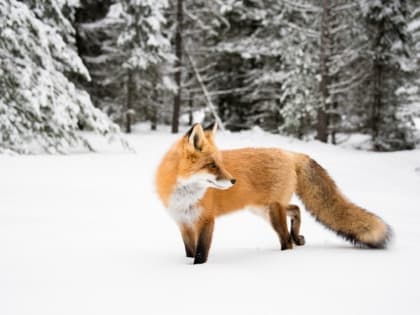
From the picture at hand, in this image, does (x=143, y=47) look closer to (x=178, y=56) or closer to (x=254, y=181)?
(x=178, y=56)

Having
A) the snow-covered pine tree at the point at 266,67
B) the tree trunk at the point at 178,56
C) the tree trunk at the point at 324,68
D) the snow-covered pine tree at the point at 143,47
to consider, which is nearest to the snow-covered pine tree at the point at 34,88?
the snow-covered pine tree at the point at 143,47

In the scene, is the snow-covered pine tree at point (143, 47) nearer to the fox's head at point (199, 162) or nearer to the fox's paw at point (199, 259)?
the fox's head at point (199, 162)

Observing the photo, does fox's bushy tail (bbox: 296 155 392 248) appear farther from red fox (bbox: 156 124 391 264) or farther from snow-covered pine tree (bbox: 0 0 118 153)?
snow-covered pine tree (bbox: 0 0 118 153)

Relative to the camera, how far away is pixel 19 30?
460 inches

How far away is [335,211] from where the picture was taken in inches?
166

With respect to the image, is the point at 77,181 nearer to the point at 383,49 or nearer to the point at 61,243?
the point at 61,243

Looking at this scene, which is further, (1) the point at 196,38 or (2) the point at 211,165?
(1) the point at 196,38

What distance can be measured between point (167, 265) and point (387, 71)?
1964 cm

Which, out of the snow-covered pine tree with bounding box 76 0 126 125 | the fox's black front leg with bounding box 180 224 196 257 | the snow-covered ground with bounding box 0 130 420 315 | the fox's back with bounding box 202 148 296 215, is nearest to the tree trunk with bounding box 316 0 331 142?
the snow-covered pine tree with bounding box 76 0 126 125

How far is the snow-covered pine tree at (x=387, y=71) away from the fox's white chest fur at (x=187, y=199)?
59.0 ft

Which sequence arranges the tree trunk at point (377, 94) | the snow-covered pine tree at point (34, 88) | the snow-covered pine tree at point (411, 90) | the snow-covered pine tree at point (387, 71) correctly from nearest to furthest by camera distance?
the snow-covered pine tree at point (34, 88) < the snow-covered pine tree at point (411, 90) < the snow-covered pine tree at point (387, 71) < the tree trunk at point (377, 94)

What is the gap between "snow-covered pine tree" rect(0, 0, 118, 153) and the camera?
1148 centimetres

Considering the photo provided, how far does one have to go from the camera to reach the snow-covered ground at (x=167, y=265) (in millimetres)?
2695

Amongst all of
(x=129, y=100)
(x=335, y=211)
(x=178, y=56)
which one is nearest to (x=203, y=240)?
(x=335, y=211)
